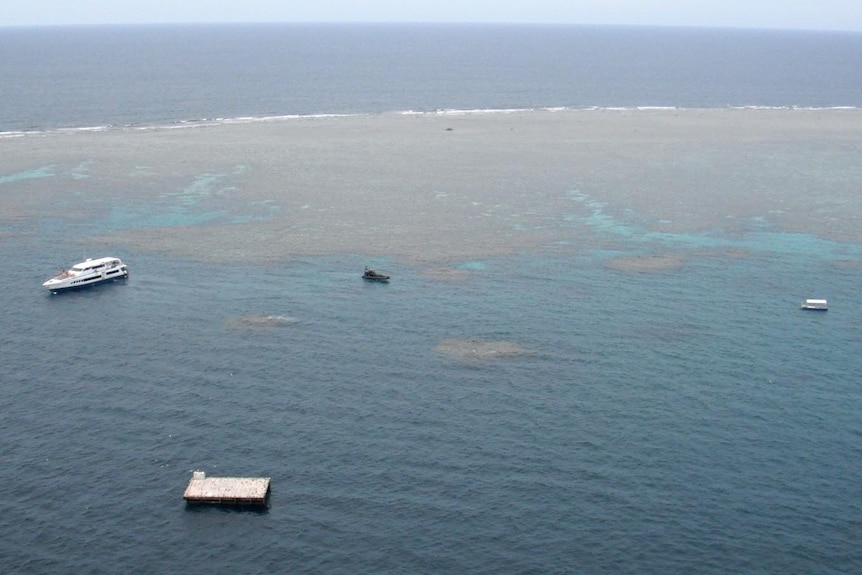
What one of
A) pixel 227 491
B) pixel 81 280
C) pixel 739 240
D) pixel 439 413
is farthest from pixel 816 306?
pixel 81 280

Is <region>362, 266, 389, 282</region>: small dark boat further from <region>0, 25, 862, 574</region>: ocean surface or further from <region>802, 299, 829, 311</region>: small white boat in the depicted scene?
<region>802, 299, 829, 311</region>: small white boat

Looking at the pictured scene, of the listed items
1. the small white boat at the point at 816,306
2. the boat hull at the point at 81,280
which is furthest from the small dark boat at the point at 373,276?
the small white boat at the point at 816,306

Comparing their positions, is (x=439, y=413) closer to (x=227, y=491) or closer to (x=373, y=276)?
(x=227, y=491)

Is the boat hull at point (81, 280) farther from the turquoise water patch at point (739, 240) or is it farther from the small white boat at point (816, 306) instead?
the small white boat at point (816, 306)

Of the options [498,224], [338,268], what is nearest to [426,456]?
[338,268]

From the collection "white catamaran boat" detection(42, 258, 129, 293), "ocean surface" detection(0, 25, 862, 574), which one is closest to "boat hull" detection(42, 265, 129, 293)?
"white catamaran boat" detection(42, 258, 129, 293)

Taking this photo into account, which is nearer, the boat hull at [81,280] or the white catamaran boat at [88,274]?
the boat hull at [81,280]
